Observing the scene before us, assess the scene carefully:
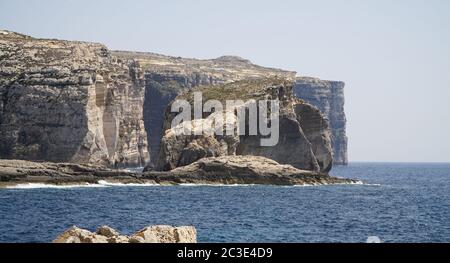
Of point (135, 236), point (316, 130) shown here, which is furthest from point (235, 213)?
point (316, 130)

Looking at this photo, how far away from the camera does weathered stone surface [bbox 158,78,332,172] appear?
135 m

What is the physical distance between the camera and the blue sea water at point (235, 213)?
190ft

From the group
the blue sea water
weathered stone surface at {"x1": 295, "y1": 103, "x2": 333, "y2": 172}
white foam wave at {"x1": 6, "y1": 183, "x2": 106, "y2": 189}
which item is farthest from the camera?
weathered stone surface at {"x1": 295, "y1": 103, "x2": 333, "y2": 172}

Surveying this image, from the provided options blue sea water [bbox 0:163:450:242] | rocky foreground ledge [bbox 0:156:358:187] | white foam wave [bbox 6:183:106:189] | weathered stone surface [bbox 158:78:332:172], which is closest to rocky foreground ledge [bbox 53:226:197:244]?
blue sea water [bbox 0:163:450:242]

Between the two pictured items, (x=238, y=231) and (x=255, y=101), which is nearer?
(x=238, y=231)

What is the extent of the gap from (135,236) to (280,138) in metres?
118

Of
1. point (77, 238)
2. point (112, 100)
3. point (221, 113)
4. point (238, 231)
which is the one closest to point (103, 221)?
point (238, 231)

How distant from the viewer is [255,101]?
473ft

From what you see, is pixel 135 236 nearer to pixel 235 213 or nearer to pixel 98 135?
pixel 235 213

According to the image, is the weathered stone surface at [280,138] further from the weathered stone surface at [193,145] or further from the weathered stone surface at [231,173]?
the weathered stone surface at [231,173]

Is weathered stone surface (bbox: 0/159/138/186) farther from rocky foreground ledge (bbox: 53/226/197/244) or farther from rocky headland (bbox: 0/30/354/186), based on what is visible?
rocky foreground ledge (bbox: 53/226/197/244)

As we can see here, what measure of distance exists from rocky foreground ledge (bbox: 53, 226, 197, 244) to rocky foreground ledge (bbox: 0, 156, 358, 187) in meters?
87.5
